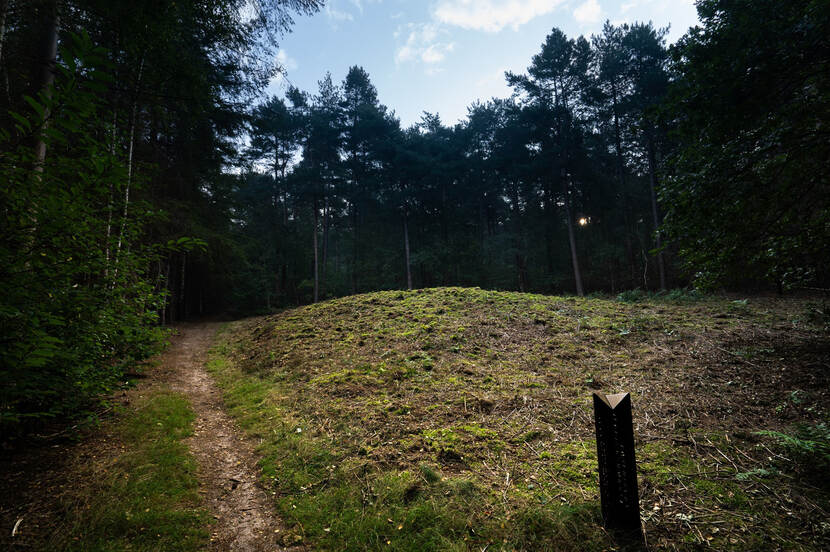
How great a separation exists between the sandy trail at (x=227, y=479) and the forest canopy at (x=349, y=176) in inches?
63.1

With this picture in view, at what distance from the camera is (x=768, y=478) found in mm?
2945

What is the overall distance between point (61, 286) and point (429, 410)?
4.50m

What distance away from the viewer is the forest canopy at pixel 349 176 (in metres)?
2.82

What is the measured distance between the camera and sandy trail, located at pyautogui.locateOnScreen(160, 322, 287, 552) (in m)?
2.87

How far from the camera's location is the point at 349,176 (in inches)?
1007

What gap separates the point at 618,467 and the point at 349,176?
2603 cm

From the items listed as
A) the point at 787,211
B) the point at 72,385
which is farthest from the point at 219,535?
the point at 787,211

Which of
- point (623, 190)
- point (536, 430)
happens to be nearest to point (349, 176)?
point (623, 190)

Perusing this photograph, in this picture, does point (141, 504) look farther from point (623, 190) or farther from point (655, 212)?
point (623, 190)

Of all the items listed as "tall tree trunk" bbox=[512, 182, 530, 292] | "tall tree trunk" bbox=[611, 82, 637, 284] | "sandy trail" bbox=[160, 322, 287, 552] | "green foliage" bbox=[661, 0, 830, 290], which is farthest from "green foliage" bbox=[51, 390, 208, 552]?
"tall tree trunk" bbox=[611, 82, 637, 284]

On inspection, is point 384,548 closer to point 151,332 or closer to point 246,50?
point 151,332

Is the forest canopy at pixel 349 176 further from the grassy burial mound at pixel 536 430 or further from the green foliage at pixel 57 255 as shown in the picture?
the grassy burial mound at pixel 536 430

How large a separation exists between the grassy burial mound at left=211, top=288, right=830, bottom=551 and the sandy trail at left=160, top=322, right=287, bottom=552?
0.19 metres

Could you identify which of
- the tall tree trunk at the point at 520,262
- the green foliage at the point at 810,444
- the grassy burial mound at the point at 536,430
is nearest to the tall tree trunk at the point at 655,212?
the tall tree trunk at the point at 520,262
